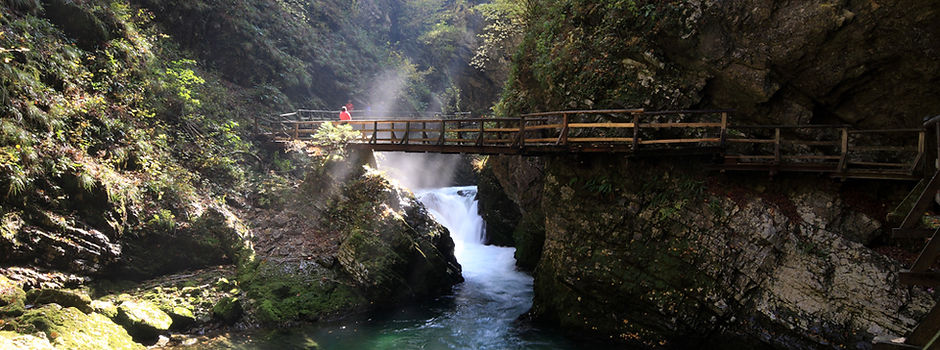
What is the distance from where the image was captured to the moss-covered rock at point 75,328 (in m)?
7.71

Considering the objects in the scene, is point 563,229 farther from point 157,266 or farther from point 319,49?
point 319,49

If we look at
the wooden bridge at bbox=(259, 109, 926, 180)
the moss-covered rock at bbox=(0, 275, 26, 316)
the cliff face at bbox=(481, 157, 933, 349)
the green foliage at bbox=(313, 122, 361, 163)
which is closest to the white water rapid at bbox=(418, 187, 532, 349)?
the cliff face at bbox=(481, 157, 933, 349)

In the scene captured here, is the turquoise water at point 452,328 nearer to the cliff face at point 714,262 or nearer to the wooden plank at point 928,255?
the cliff face at point 714,262

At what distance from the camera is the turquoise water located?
1066cm

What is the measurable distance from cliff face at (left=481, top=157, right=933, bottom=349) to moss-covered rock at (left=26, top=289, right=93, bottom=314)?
1054cm

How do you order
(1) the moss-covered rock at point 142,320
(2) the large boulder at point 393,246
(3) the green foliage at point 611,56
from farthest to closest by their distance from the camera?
(2) the large boulder at point 393,246, (3) the green foliage at point 611,56, (1) the moss-covered rock at point 142,320

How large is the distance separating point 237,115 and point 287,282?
32.4 ft

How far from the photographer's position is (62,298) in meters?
8.67

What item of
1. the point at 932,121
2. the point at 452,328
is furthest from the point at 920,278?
the point at 452,328

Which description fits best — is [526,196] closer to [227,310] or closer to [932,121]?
[227,310]

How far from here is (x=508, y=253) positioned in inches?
787

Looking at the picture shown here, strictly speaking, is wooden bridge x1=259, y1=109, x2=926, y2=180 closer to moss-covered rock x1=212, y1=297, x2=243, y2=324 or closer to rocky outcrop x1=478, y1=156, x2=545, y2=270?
rocky outcrop x1=478, y1=156, x2=545, y2=270

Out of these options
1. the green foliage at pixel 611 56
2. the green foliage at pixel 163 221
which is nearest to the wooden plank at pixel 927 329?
the green foliage at pixel 611 56

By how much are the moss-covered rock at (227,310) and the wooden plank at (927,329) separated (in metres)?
12.2
